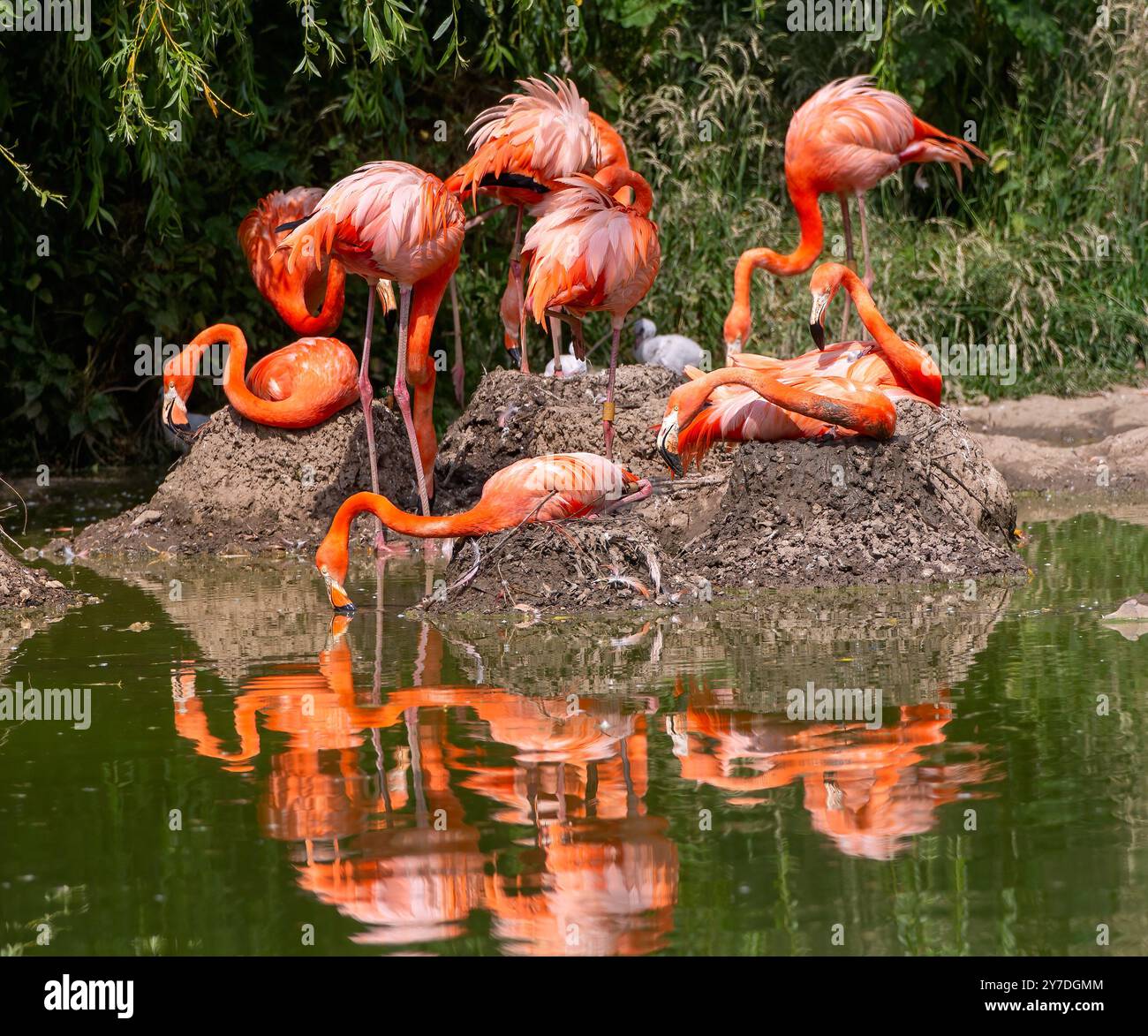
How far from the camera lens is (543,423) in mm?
7953

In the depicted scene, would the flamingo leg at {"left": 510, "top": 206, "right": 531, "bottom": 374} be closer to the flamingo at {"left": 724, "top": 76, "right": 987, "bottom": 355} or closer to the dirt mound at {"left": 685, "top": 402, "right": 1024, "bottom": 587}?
the flamingo at {"left": 724, "top": 76, "right": 987, "bottom": 355}

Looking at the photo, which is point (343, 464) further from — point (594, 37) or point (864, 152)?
point (594, 37)

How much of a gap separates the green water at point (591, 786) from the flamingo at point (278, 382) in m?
2.31

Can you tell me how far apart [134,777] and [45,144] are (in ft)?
20.6

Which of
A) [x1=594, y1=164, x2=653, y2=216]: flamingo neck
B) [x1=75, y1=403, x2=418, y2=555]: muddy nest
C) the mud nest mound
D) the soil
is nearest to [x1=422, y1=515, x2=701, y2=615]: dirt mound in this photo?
the mud nest mound

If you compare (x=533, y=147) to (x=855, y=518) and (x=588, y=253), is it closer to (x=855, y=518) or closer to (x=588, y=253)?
(x=588, y=253)

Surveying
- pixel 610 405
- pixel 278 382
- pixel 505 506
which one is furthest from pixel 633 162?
pixel 505 506

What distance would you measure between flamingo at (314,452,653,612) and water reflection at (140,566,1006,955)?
0.42 m

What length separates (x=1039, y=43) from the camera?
37.5ft

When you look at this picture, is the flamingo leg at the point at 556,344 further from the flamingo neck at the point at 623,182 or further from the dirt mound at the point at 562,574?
the dirt mound at the point at 562,574

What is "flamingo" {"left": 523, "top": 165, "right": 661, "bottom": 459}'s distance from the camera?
681 centimetres

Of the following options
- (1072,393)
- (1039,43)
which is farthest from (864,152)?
(1039,43)

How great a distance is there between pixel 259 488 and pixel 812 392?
285cm

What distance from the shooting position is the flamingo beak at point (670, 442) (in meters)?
6.20
